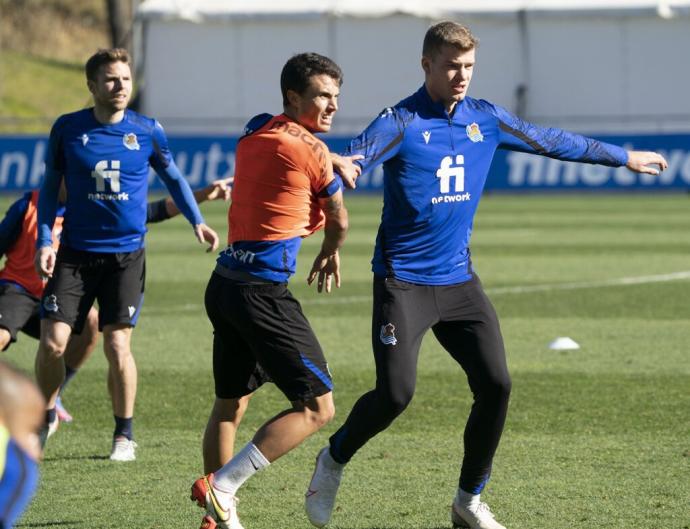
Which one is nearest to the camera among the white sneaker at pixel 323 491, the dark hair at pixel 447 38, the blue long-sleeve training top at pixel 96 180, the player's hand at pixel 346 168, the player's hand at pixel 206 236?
the player's hand at pixel 346 168

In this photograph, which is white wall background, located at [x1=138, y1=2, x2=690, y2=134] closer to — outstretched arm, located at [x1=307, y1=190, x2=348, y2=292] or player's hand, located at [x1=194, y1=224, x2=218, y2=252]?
player's hand, located at [x1=194, y1=224, x2=218, y2=252]

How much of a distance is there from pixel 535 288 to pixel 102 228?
8168 mm

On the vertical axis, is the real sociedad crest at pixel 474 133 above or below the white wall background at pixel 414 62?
above

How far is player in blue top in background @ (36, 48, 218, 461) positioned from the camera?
7.36 m

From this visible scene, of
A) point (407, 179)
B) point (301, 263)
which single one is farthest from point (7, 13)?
point (407, 179)

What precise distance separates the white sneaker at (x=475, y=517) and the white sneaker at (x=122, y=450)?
2.09 m

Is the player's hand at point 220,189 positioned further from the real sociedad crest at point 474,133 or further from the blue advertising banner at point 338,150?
the blue advertising banner at point 338,150

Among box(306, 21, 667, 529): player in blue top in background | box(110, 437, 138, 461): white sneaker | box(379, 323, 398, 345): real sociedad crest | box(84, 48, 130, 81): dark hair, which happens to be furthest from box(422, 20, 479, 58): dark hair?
box(110, 437, 138, 461): white sneaker

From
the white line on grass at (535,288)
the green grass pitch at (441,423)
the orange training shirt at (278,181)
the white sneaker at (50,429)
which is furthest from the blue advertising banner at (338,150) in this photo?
the orange training shirt at (278,181)

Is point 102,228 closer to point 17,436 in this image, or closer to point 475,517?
point 475,517

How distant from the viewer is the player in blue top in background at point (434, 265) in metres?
5.95

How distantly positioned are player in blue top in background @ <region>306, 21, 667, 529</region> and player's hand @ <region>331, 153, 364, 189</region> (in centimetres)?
10

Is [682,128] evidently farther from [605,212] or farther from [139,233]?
[139,233]

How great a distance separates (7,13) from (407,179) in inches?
2037
